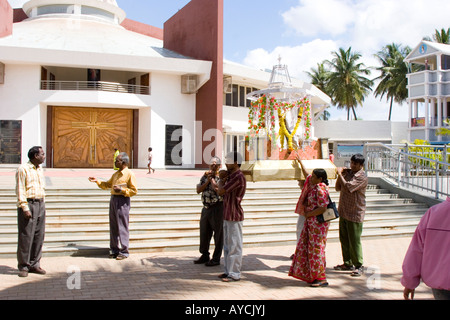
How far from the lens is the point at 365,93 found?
48375 millimetres

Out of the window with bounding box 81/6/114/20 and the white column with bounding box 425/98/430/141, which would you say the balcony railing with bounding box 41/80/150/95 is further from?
the white column with bounding box 425/98/430/141

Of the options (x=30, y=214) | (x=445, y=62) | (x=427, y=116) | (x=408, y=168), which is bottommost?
(x=30, y=214)

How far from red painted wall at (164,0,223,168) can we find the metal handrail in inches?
390

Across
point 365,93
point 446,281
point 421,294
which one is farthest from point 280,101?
point 365,93

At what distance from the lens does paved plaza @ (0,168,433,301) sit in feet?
16.6

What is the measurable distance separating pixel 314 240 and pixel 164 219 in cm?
401

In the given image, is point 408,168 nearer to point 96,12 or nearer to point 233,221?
point 233,221

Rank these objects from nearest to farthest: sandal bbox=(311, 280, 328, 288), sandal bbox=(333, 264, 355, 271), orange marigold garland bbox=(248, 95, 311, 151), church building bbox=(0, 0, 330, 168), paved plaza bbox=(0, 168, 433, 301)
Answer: paved plaza bbox=(0, 168, 433, 301) < sandal bbox=(311, 280, 328, 288) < sandal bbox=(333, 264, 355, 271) < orange marigold garland bbox=(248, 95, 311, 151) < church building bbox=(0, 0, 330, 168)

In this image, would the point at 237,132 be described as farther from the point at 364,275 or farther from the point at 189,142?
→ the point at 364,275

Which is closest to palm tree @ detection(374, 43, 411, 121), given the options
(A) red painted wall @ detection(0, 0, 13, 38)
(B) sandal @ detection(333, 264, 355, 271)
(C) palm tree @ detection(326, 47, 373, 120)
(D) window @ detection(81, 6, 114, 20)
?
(C) palm tree @ detection(326, 47, 373, 120)

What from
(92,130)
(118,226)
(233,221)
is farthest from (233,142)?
(233,221)

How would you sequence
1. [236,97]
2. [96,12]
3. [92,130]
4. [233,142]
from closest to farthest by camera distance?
[92,130] → [96,12] → [236,97] → [233,142]

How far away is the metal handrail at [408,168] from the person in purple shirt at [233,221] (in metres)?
6.65

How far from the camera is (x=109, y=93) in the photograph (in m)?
21.0
